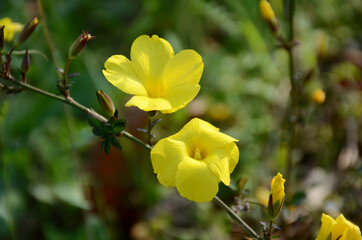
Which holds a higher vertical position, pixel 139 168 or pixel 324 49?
pixel 324 49

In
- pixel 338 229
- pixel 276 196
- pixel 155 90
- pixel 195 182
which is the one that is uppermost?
pixel 155 90

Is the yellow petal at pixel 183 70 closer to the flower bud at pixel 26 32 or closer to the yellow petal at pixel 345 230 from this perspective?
the flower bud at pixel 26 32

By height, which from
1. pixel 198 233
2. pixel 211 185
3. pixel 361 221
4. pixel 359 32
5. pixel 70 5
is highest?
pixel 211 185

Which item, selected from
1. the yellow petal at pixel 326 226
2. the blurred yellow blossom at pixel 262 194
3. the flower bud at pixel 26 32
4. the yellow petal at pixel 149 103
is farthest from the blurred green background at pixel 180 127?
the yellow petal at pixel 149 103

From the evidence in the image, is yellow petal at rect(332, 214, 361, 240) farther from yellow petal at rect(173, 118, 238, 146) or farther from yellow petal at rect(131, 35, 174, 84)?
yellow petal at rect(131, 35, 174, 84)

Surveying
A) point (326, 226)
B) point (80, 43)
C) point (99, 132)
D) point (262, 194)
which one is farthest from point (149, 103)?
point (262, 194)

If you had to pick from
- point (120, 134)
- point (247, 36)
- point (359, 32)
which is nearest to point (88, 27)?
point (247, 36)

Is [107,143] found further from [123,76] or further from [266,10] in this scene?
[266,10]

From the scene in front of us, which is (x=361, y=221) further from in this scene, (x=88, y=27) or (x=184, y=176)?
(x=88, y=27)
